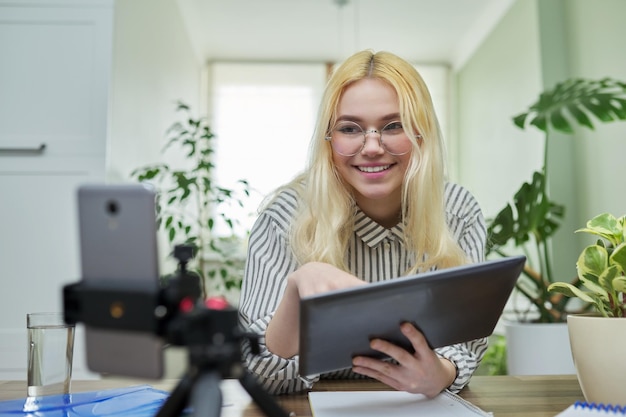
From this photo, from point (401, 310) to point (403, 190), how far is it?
0.60 metres

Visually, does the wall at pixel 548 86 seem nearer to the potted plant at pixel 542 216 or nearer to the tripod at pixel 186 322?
the potted plant at pixel 542 216

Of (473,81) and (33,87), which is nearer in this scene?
(33,87)

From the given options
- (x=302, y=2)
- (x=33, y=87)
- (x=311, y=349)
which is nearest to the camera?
(x=311, y=349)

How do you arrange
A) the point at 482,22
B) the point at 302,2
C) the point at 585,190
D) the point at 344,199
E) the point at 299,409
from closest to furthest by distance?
the point at 299,409
the point at 344,199
the point at 585,190
the point at 302,2
the point at 482,22

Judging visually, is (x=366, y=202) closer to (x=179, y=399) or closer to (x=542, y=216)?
(x=179, y=399)

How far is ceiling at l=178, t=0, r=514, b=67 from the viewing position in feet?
15.9

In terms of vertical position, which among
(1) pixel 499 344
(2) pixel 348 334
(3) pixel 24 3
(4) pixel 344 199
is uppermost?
(3) pixel 24 3

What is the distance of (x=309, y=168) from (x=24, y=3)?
1880 mm

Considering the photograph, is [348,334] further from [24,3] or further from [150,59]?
[150,59]

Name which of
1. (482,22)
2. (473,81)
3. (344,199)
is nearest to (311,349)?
(344,199)

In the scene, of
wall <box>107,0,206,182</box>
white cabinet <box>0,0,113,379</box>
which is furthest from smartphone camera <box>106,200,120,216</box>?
wall <box>107,0,206,182</box>

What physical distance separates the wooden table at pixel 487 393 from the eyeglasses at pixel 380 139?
44 cm

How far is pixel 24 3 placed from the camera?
262 centimetres

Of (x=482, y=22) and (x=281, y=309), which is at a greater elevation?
(x=482, y=22)
